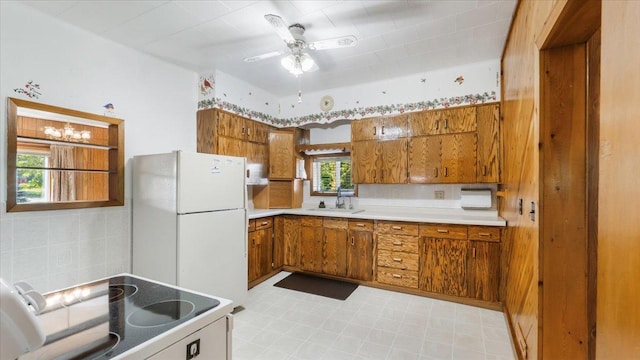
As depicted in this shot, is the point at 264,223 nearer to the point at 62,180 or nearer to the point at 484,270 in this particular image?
the point at 62,180

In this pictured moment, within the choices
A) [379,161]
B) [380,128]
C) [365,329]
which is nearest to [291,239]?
[379,161]

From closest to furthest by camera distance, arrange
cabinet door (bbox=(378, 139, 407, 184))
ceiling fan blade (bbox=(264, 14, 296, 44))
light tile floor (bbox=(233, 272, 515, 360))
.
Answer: ceiling fan blade (bbox=(264, 14, 296, 44)) < light tile floor (bbox=(233, 272, 515, 360)) < cabinet door (bbox=(378, 139, 407, 184))

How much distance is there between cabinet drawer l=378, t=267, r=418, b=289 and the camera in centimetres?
317

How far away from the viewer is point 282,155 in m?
4.23

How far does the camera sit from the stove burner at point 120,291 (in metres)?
1.16

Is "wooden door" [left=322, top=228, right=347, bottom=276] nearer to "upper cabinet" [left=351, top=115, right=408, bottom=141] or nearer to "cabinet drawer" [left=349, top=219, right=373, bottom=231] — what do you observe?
"cabinet drawer" [left=349, top=219, right=373, bottom=231]

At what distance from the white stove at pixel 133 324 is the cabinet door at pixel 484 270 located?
268cm

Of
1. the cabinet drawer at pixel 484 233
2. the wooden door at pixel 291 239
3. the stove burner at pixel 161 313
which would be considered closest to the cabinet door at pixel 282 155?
the wooden door at pixel 291 239

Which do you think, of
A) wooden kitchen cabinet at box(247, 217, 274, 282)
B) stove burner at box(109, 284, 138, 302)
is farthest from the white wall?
stove burner at box(109, 284, 138, 302)

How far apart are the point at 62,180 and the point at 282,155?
2.50 metres

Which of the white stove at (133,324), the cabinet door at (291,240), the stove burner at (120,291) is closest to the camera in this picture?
the white stove at (133,324)

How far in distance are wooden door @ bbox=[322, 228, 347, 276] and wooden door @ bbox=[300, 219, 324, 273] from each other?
0.24ft

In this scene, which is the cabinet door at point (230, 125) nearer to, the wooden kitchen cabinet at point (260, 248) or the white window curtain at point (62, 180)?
the wooden kitchen cabinet at point (260, 248)

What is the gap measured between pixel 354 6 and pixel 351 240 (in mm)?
2552
